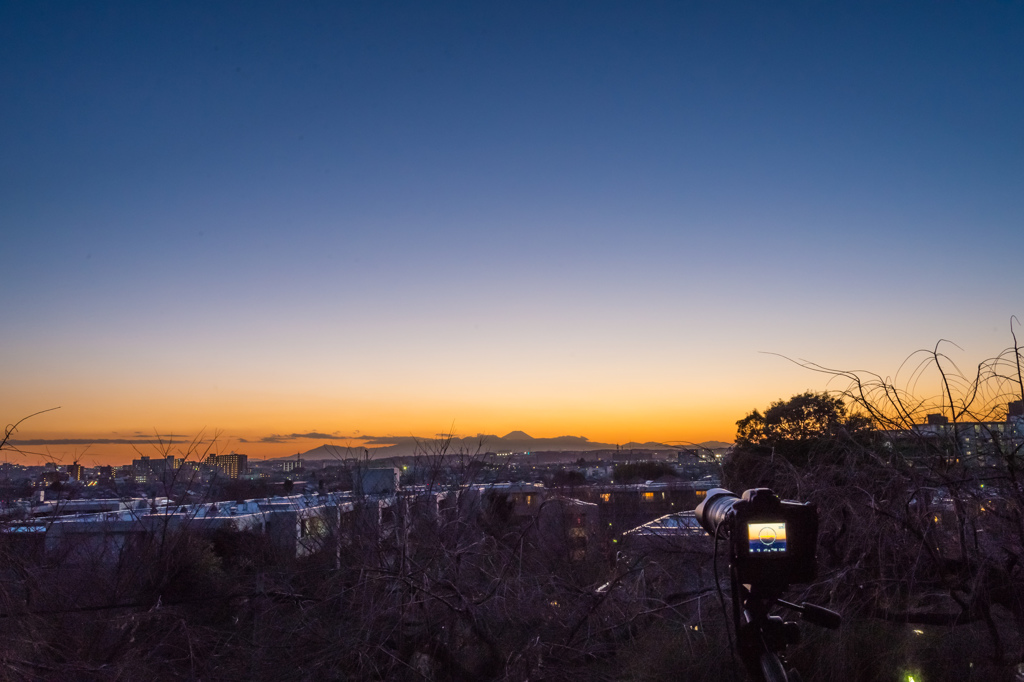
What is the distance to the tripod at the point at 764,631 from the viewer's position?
227 cm

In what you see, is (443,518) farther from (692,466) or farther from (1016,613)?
(1016,613)

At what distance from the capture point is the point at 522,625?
502 centimetres

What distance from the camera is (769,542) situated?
2471 mm

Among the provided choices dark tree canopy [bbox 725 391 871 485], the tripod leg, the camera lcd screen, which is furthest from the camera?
dark tree canopy [bbox 725 391 871 485]

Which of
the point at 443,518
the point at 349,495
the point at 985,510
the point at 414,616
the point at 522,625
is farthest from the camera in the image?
the point at 349,495

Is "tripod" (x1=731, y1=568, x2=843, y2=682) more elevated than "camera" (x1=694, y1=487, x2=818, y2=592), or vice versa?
"camera" (x1=694, y1=487, x2=818, y2=592)

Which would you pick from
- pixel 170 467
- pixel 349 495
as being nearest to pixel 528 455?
pixel 349 495

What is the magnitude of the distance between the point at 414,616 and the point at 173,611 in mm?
2084

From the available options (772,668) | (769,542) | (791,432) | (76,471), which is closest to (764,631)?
(772,668)

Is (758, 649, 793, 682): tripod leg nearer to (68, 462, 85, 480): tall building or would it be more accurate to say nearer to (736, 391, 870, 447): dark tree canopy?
(68, 462, 85, 480): tall building

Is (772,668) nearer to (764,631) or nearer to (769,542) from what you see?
(764,631)

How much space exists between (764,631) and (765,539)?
0.31m

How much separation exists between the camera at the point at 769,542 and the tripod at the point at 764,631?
0.04 m

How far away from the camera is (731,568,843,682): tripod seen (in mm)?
2271
